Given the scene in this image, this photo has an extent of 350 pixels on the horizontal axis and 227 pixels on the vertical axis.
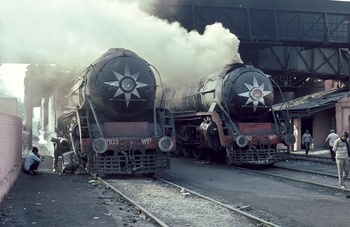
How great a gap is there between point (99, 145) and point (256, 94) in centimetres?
591

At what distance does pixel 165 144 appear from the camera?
40.9ft

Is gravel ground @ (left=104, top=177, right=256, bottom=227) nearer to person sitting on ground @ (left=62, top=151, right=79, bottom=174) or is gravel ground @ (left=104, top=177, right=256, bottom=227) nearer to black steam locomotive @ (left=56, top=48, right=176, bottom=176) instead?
black steam locomotive @ (left=56, top=48, right=176, bottom=176)

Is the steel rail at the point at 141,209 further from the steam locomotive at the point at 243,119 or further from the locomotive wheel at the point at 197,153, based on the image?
the locomotive wheel at the point at 197,153

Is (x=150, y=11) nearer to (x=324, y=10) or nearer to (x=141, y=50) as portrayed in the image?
(x=141, y=50)

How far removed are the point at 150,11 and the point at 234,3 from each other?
186 inches

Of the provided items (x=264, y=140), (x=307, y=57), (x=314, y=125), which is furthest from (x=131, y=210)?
(x=307, y=57)

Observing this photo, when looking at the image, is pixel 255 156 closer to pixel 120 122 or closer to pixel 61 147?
pixel 120 122

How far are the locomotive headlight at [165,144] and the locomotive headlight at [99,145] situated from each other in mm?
1468

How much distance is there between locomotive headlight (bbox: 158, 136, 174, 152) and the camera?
40.8 feet

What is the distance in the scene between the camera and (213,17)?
24.7 m

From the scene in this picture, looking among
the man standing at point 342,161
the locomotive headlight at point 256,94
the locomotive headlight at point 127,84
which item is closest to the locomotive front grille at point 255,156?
the locomotive headlight at point 256,94

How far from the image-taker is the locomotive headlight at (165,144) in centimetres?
1242

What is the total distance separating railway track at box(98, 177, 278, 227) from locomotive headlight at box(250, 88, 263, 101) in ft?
16.4

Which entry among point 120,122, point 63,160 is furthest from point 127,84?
point 63,160
